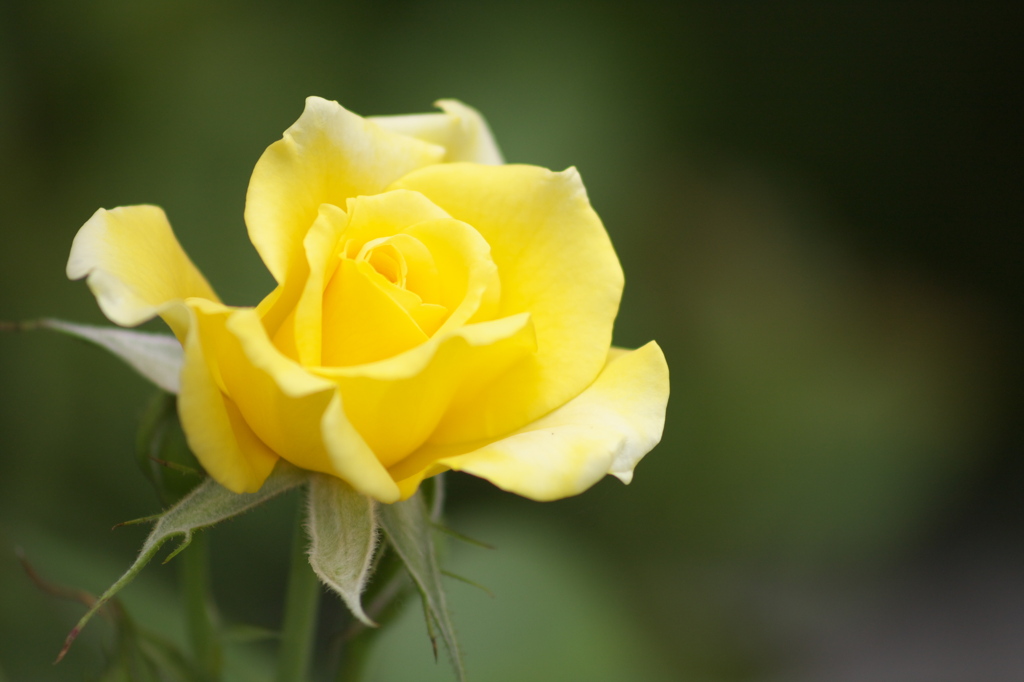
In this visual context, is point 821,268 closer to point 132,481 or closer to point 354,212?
point 132,481

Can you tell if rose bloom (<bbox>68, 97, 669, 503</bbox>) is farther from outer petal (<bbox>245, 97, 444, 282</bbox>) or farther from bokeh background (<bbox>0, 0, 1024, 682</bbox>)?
bokeh background (<bbox>0, 0, 1024, 682</bbox>)

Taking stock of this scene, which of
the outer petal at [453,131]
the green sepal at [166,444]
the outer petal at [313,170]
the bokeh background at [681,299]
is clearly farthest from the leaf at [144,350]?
the bokeh background at [681,299]

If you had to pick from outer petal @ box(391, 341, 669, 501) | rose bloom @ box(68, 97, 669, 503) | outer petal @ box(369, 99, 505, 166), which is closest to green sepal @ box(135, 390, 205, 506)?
rose bloom @ box(68, 97, 669, 503)

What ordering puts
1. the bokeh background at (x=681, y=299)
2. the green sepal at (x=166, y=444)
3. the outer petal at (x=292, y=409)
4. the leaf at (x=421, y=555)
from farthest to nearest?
the bokeh background at (x=681, y=299) < the green sepal at (x=166, y=444) < the leaf at (x=421, y=555) < the outer petal at (x=292, y=409)

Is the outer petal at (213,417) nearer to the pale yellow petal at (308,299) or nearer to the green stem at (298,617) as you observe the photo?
the pale yellow petal at (308,299)

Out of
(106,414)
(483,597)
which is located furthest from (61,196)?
(483,597)

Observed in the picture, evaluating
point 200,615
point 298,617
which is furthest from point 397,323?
point 200,615
